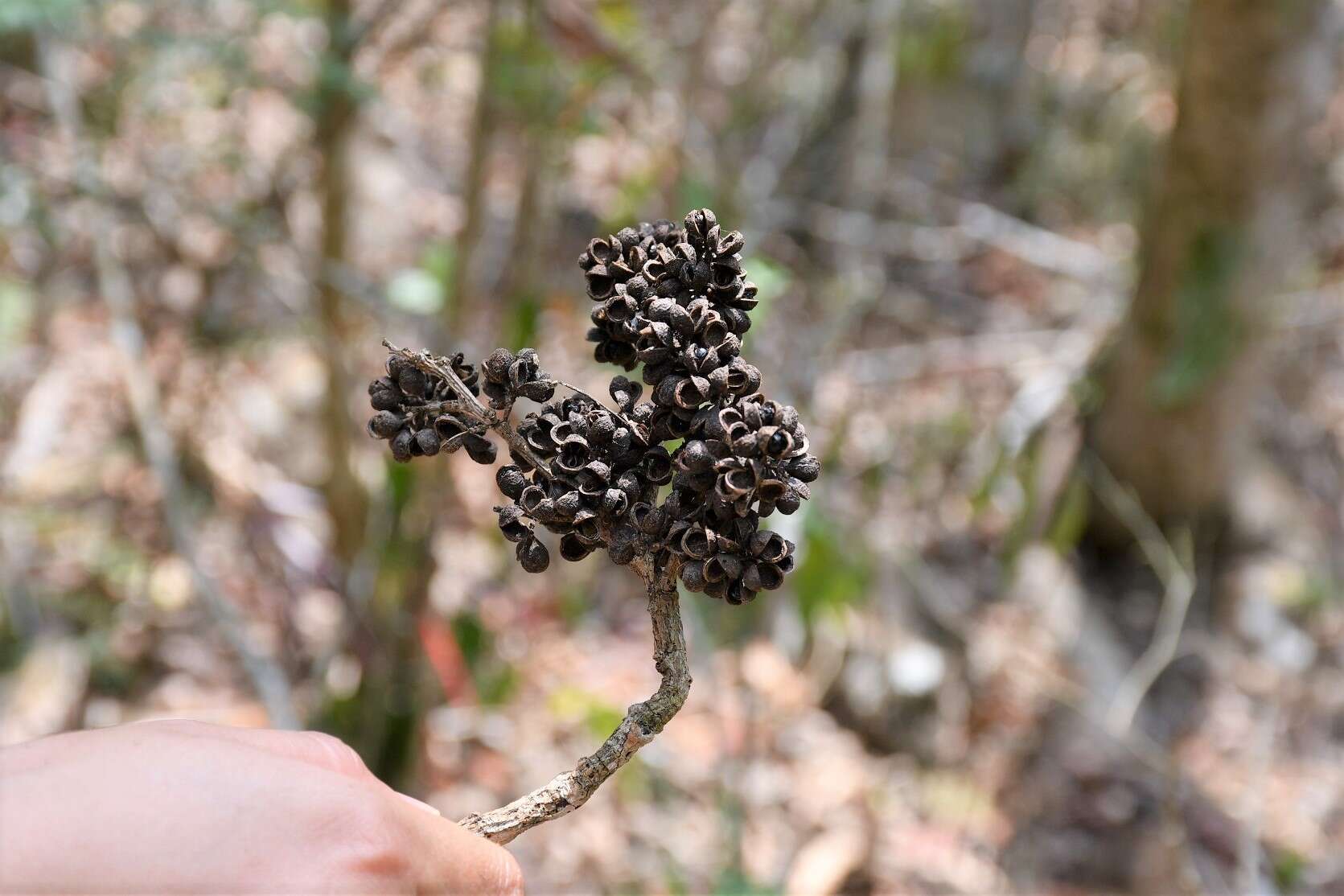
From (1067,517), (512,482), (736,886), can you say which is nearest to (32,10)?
(512,482)

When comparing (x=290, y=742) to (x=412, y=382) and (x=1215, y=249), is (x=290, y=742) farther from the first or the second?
(x=1215, y=249)

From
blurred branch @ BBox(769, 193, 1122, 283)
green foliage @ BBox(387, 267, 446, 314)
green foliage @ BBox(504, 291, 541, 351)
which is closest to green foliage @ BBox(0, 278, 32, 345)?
green foliage @ BBox(387, 267, 446, 314)

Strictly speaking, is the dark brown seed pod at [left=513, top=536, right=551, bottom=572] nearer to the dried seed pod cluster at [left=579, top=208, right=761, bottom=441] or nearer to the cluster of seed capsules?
the cluster of seed capsules

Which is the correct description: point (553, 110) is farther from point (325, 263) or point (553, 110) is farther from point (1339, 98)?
point (1339, 98)

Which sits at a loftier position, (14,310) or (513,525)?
(513,525)

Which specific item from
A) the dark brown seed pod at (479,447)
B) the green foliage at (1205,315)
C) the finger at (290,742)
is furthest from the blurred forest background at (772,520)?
the finger at (290,742)

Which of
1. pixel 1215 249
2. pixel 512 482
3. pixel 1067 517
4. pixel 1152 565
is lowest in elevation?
pixel 1152 565

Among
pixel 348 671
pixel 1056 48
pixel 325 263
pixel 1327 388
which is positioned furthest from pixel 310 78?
pixel 1056 48
